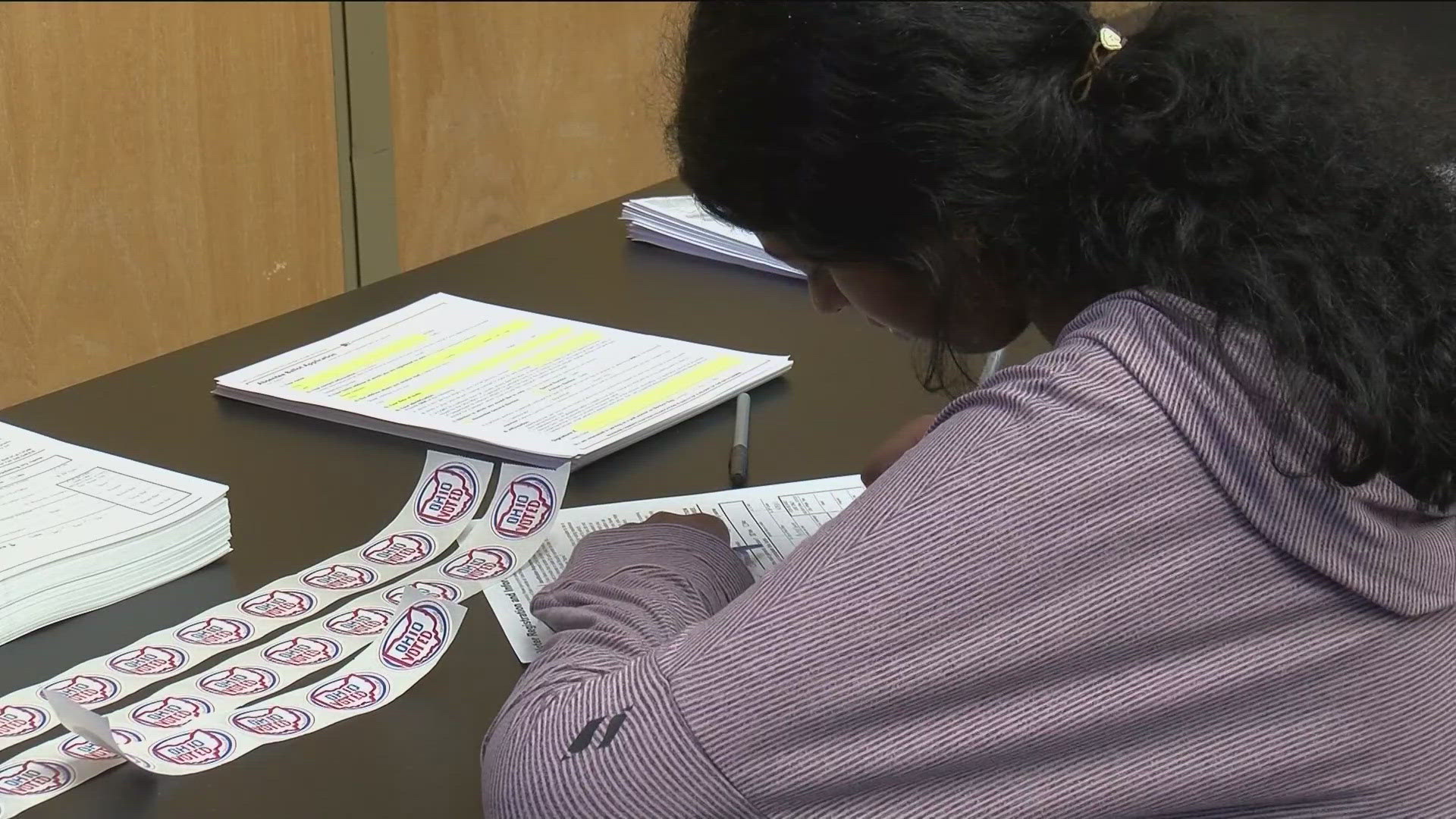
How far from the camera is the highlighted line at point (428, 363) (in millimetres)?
1164

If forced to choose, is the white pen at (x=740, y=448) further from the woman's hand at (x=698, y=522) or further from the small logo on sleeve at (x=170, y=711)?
the small logo on sleeve at (x=170, y=711)

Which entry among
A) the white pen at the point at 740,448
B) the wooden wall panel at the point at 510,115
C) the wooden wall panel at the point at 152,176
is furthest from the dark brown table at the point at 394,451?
the wooden wall panel at the point at 510,115

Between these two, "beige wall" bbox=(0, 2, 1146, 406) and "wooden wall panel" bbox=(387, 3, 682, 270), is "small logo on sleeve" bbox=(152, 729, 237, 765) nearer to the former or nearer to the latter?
"beige wall" bbox=(0, 2, 1146, 406)

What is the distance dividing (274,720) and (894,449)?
17.4 inches

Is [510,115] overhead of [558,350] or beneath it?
beneath

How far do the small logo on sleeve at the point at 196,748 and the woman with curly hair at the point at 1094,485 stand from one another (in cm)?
15

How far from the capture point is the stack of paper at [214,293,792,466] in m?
1.10

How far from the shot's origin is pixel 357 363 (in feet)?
4.01

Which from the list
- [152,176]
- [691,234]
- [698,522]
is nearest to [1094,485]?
[698,522]

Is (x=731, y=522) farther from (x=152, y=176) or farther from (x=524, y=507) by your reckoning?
(x=152, y=176)

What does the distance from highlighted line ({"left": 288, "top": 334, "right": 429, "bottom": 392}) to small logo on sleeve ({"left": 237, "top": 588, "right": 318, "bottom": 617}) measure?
0.29m

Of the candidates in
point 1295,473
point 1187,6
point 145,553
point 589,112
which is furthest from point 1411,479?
point 589,112

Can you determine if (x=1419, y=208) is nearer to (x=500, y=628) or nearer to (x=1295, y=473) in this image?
(x=1295, y=473)

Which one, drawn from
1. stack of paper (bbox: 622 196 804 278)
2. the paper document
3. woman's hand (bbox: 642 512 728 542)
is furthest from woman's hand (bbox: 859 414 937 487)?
stack of paper (bbox: 622 196 804 278)
